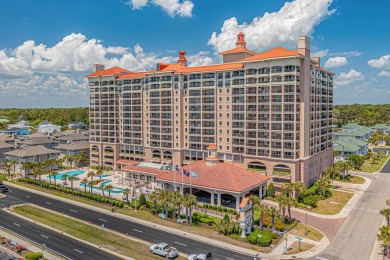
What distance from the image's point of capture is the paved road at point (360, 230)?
190ft

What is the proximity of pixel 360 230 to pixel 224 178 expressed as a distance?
108ft

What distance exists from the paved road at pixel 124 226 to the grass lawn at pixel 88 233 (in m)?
2.89

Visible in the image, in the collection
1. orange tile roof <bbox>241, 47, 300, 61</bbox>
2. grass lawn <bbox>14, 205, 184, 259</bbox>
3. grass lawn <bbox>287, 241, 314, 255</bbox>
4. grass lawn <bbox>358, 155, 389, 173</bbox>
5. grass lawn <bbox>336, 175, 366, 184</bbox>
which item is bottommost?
grass lawn <bbox>287, 241, 314, 255</bbox>

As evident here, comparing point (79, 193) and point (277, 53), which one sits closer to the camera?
point (277, 53)

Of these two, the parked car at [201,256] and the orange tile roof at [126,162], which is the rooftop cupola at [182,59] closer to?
the orange tile roof at [126,162]

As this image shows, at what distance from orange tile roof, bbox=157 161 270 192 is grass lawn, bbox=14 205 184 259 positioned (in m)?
27.2

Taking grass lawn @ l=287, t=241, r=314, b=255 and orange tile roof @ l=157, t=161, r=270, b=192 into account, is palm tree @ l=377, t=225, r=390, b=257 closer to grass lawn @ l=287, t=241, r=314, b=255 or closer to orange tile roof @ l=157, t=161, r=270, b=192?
grass lawn @ l=287, t=241, r=314, b=255

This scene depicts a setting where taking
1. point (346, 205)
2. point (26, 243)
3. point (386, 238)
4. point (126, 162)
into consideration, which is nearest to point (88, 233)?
point (26, 243)

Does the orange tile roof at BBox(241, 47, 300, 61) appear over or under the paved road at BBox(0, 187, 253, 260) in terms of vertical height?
over

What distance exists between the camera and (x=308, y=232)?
67.4 meters

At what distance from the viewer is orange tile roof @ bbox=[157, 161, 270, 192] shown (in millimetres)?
82188

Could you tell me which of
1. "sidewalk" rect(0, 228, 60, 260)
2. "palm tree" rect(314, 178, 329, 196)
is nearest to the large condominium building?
"palm tree" rect(314, 178, 329, 196)

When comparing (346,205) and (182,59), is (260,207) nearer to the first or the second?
(346,205)

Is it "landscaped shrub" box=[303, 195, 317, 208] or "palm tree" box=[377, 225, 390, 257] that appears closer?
"palm tree" box=[377, 225, 390, 257]
